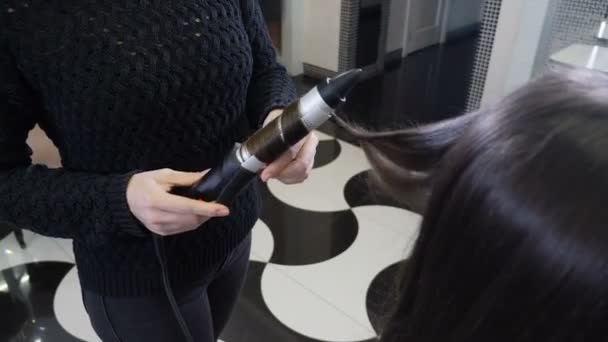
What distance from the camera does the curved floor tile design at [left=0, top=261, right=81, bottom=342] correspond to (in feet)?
4.40

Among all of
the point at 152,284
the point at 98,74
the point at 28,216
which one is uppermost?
the point at 98,74

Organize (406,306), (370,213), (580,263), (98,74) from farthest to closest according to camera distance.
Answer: (370,213) → (98,74) → (406,306) → (580,263)

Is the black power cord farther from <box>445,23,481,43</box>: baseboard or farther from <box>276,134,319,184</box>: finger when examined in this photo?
<box>445,23,481,43</box>: baseboard

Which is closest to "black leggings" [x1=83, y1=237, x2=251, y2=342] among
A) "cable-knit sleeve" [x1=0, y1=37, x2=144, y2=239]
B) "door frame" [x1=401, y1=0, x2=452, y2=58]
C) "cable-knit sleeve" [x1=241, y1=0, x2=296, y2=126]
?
"cable-knit sleeve" [x1=0, y1=37, x2=144, y2=239]

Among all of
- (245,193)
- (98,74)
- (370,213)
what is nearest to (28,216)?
(98,74)

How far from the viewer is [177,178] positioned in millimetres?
546

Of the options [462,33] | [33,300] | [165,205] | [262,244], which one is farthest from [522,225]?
[462,33]

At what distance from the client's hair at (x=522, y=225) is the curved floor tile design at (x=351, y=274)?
999 millimetres

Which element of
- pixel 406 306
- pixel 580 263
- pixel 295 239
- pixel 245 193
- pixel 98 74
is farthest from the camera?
pixel 295 239

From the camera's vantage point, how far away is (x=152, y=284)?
0.67 m

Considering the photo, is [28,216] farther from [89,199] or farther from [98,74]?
[98,74]

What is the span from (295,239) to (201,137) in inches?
43.6

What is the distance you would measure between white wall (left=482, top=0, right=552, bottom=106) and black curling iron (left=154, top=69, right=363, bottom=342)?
150 centimetres

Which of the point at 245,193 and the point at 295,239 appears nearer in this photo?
the point at 245,193
